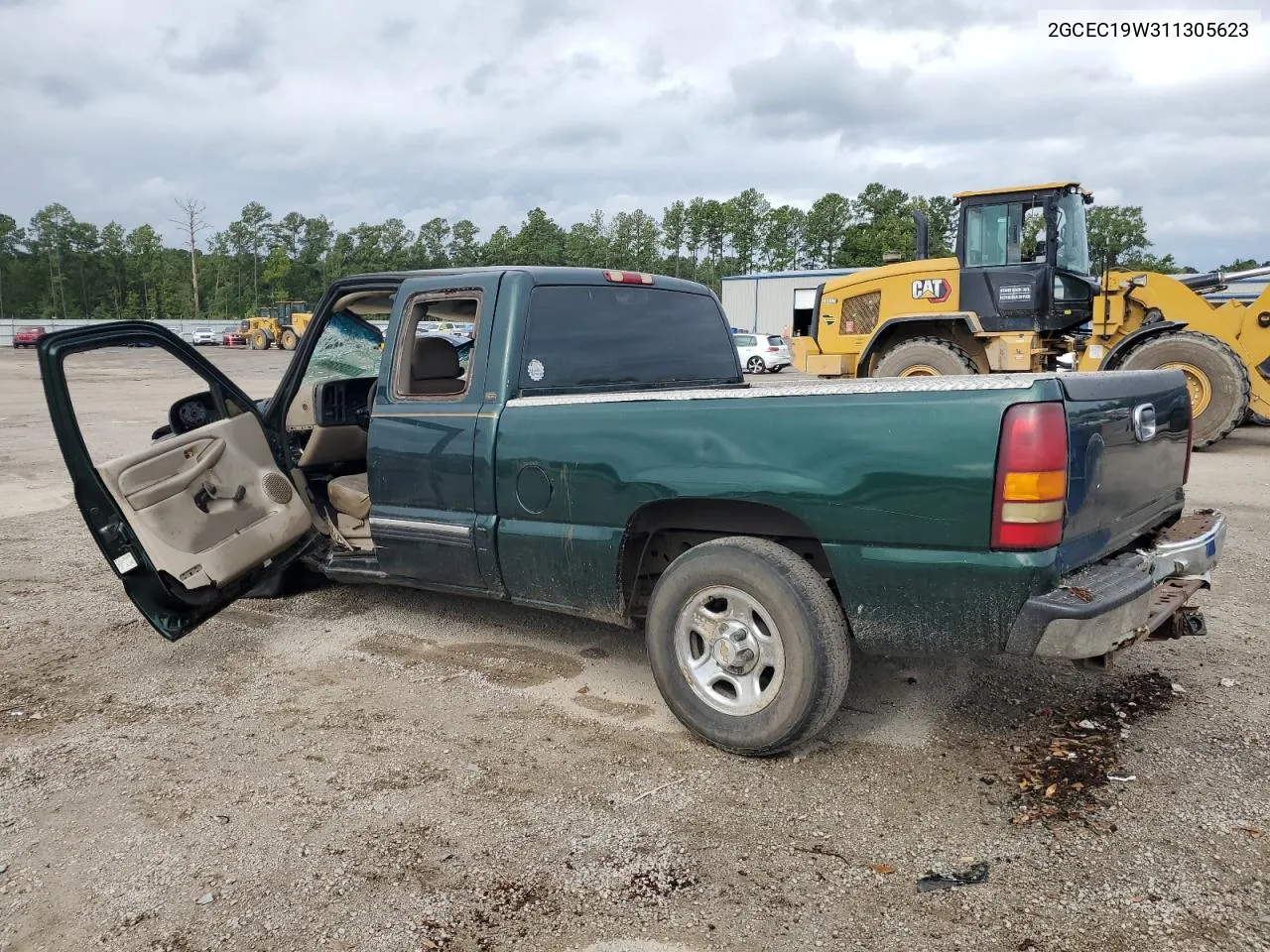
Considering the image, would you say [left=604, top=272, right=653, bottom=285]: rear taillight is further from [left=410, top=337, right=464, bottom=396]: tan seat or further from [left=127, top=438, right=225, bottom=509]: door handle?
[left=127, top=438, right=225, bottom=509]: door handle

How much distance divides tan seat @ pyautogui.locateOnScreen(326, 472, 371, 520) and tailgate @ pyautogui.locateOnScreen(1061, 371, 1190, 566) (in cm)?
386

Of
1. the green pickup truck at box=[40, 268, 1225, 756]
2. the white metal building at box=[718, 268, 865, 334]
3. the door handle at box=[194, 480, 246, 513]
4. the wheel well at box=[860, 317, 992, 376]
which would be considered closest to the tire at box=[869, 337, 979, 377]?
the wheel well at box=[860, 317, 992, 376]

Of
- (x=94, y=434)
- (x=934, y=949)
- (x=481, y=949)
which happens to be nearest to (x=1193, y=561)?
(x=934, y=949)

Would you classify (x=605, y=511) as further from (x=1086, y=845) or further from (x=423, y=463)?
(x=1086, y=845)

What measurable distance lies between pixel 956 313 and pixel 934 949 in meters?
10.8

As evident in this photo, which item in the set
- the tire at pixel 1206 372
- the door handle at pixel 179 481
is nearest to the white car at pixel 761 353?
the tire at pixel 1206 372

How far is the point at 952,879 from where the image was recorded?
2.72 m

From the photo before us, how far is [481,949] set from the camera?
8.09 feet

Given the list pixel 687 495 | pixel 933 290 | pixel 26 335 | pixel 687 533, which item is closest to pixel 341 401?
pixel 687 533

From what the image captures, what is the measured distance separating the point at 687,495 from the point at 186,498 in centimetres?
259

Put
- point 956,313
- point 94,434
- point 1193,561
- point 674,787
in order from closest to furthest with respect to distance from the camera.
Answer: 1. point 674,787
2. point 1193,561
3. point 956,313
4. point 94,434

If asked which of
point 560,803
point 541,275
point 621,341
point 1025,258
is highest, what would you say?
point 1025,258

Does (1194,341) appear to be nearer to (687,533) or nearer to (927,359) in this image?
(927,359)

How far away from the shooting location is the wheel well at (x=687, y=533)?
3498 mm
